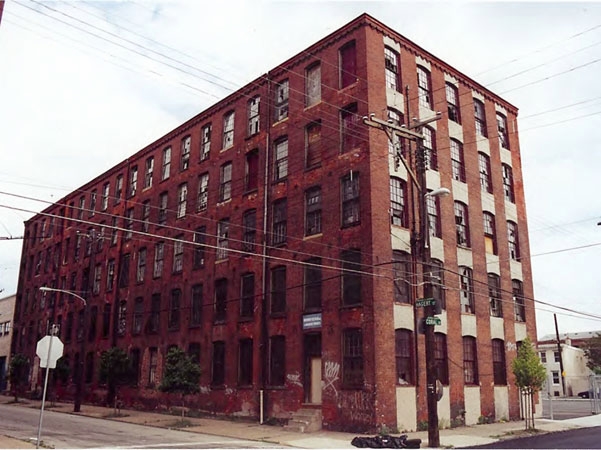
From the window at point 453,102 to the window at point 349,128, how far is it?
682cm

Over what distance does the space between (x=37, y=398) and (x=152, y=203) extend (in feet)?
69.7

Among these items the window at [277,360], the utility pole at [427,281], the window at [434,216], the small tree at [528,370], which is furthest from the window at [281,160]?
the small tree at [528,370]

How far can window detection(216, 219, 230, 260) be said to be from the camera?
103 ft

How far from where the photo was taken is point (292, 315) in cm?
2612

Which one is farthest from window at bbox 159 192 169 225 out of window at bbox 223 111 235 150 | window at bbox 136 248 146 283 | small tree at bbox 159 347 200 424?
small tree at bbox 159 347 200 424

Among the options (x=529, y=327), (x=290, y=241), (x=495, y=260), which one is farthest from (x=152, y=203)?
(x=529, y=327)

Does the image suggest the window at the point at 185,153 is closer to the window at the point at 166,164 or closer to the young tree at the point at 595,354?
the window at the point at 166,164

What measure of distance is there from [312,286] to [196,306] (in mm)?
9774

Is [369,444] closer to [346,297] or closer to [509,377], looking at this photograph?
[346,297]

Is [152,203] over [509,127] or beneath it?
beneath

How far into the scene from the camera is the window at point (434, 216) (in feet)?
87.2

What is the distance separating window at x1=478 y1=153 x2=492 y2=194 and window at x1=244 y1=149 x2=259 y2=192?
1216 cm

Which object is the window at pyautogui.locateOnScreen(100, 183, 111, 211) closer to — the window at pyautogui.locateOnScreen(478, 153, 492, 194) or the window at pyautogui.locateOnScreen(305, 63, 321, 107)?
the window at pyautogui.locateOnScreen(305, 63, 321, 107)

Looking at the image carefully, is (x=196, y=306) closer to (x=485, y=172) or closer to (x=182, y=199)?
(x=182, y=199)
